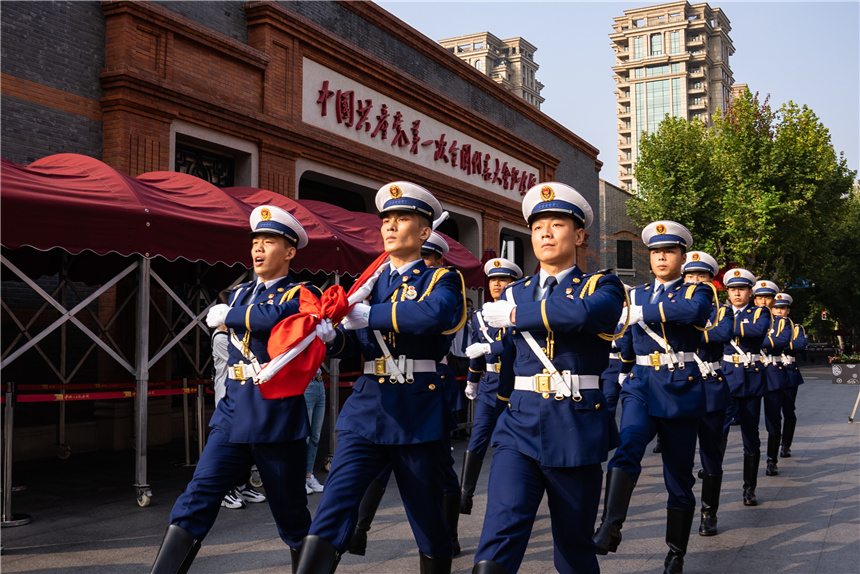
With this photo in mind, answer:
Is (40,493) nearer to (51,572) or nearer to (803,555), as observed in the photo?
(51,572)

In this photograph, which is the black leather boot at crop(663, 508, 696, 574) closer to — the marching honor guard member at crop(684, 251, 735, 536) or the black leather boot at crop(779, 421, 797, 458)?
the marching honor guard member at crop(684, 251, 735, 536)

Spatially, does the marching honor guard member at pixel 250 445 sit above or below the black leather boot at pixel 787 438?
above

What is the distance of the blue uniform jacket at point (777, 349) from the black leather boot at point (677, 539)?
4011 mm

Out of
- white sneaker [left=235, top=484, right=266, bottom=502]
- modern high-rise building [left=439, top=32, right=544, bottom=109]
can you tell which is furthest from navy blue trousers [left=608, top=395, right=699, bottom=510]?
modern high-rise building [left=439, top=32, right=544, bottom=109]

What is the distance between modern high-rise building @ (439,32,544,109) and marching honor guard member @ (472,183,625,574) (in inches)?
4795

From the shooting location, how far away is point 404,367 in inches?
161

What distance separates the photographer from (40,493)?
7.81 meters

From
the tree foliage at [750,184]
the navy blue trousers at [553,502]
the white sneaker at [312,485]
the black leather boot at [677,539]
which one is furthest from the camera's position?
the tree foliage at [750,184]

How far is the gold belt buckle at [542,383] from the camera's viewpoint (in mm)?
3570

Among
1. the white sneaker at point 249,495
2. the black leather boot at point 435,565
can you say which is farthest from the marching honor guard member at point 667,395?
the white sneaker at point 249,495

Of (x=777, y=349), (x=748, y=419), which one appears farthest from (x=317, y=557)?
(x=777, y=349)

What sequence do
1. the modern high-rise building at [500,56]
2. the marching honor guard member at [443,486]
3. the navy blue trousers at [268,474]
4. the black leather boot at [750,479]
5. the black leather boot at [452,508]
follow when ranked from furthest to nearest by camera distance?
the modern high-rise building at [500,56]
the black leather boot at [750,479]
the black leather boot at [452,508]
the marching honor guard member at [443,486]
the navy blue trousers at [268,474]

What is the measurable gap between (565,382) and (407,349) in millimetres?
937

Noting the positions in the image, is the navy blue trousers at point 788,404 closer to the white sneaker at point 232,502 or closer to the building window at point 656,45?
the white sneaker at point 232,502
